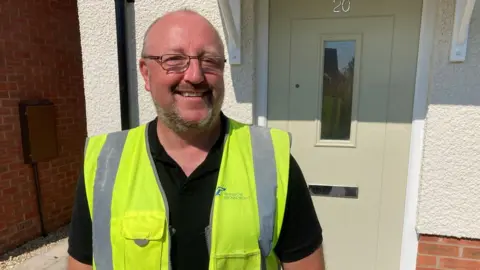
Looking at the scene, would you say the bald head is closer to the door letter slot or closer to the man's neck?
the man's neck

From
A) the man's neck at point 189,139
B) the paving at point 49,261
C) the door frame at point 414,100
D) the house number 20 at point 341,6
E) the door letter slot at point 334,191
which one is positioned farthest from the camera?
the paving at point 49,261

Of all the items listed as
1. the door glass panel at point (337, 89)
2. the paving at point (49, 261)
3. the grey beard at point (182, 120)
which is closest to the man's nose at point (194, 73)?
the grey beard at point (182, 120)

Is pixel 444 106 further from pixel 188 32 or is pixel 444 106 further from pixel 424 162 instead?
pixel 188 32

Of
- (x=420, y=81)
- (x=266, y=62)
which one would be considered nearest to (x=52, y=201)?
(x=266, y=62)

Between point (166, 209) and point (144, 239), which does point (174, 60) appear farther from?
point (144, 239)

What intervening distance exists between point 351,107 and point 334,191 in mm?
595

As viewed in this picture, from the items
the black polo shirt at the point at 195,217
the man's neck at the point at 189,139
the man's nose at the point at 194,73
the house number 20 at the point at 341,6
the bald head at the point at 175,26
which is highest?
the house number 20 at the point at 341,6

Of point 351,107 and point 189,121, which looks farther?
point 351,107

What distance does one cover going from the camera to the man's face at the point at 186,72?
121cm

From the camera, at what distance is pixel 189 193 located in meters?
1.25

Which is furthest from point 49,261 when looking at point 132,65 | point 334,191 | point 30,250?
point 334,191

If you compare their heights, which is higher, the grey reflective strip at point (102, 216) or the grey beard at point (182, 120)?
the grey beard at point (182, 120)

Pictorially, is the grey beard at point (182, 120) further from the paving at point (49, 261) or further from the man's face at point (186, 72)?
the paving at point (49, 261)

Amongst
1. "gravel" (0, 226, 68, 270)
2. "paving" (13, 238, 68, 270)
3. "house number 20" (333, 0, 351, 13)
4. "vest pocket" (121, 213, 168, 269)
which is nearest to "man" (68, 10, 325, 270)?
"vest pocket" (121, 213, 168, 269)
